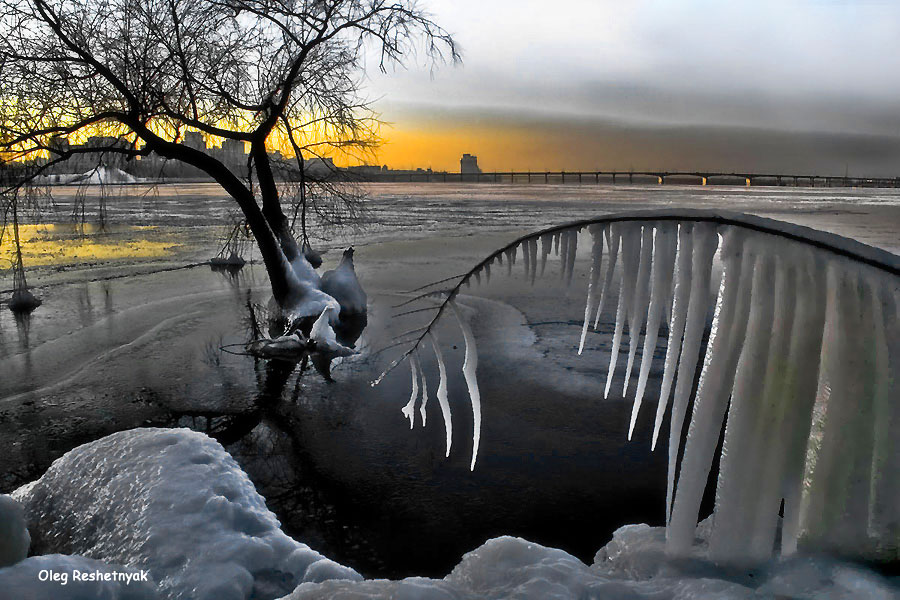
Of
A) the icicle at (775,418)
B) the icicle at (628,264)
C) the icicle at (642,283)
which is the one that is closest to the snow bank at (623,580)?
the icicle at (775,418)

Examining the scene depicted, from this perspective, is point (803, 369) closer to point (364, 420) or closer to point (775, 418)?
point (775, 418)

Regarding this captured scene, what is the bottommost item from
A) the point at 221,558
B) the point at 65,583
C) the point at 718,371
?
the point at 221,558

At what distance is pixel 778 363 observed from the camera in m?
1.41

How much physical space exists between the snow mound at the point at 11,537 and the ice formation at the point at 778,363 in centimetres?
185

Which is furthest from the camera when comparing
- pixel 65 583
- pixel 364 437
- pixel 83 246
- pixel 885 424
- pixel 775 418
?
pixel 83 246

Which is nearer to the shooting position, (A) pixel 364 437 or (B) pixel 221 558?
(B) pixel 221 558

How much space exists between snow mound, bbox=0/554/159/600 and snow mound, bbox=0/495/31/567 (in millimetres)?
104

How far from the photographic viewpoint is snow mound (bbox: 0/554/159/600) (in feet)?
6.16

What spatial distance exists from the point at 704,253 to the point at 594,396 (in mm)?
5438

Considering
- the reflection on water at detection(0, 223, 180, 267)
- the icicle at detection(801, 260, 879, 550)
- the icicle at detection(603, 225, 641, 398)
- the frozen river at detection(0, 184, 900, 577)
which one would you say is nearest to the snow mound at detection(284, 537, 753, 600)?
the icicle at detection(801, 260, 879, 550)

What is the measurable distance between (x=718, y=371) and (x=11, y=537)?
93.6 inches

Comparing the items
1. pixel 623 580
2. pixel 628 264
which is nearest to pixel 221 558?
pixel 623 580

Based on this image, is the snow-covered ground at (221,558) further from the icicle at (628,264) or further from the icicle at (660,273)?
the icicle at (628,264)

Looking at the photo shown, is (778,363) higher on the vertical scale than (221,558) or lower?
higher
